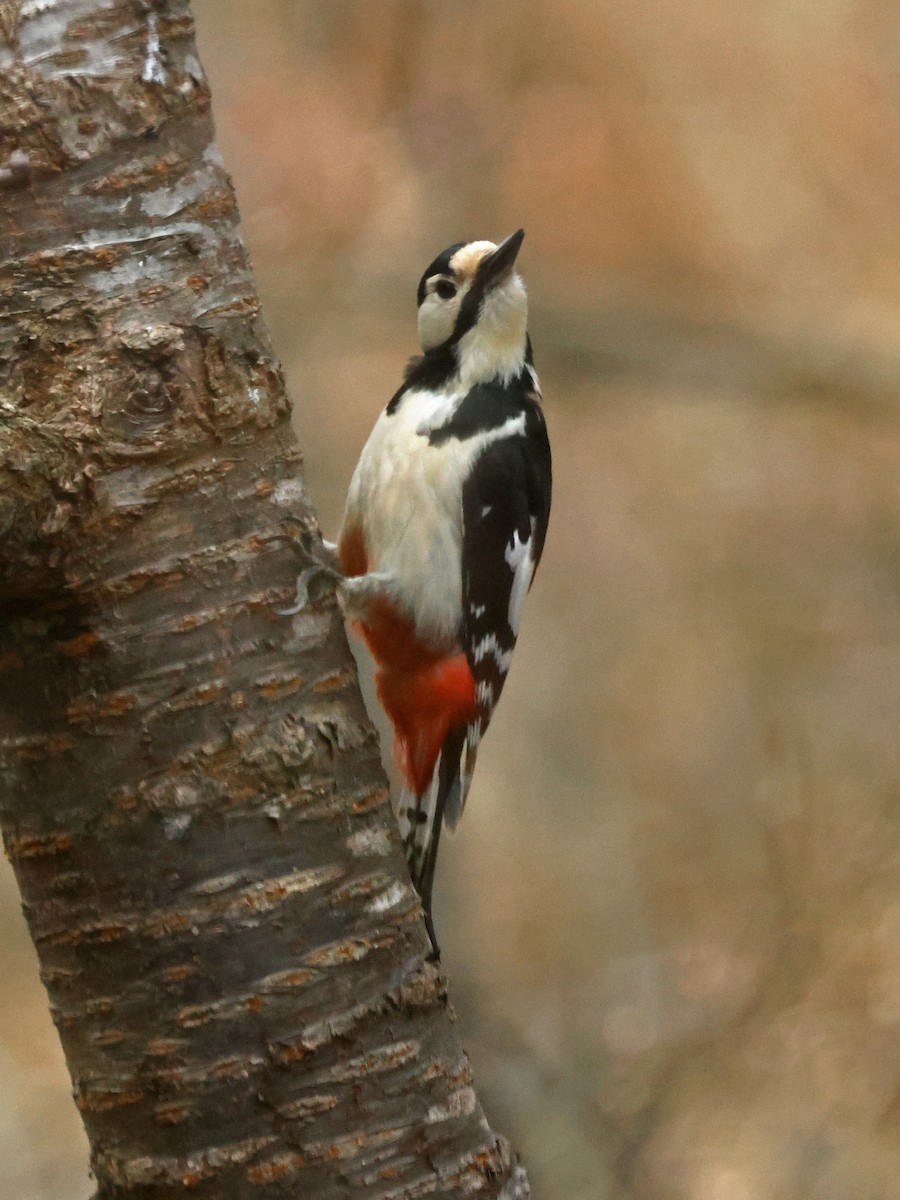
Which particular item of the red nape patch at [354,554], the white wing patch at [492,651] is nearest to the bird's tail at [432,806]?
the white wing patch at [492,651]

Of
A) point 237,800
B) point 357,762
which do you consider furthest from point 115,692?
point 357,762

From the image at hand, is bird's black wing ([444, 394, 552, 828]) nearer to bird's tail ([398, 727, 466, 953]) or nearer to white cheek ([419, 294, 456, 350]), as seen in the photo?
bird's tail ([398, 727, 466, 953])

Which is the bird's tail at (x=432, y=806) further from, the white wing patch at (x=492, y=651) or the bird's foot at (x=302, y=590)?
the bird's foot at (x=302, y=590)

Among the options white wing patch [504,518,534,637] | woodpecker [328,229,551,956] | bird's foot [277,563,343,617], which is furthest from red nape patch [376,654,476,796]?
bird's foot [277,563,343,617]

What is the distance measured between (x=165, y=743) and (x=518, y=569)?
132 centimetres

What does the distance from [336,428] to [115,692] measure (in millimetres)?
2782

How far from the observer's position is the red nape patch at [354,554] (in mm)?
2586

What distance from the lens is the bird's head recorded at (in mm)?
2709

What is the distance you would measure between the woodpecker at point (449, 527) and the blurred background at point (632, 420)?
1379 mm

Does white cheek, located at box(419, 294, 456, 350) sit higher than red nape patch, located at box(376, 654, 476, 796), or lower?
higher

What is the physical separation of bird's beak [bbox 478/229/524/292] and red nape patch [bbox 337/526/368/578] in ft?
1.87

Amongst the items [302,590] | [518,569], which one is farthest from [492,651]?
[302,590]

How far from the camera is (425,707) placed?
8.80ft

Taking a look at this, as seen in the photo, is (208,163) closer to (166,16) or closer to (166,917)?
(166,16)
